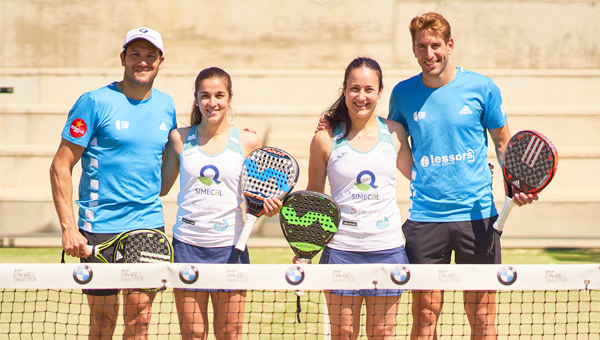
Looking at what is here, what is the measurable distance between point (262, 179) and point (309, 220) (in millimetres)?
362

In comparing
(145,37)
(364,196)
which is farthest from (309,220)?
(145,37)

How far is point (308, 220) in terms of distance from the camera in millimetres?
4039

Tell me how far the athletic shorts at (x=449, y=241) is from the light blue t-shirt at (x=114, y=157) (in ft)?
5.33

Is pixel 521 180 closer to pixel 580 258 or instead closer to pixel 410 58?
pixel 580 258

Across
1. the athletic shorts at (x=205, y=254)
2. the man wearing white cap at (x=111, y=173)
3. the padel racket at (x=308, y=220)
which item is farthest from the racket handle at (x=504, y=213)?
the man wearing white cap at (x=111, y=173)

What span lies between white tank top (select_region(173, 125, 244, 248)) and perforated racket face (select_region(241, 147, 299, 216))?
0.09m

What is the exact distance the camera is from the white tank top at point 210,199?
4098 millimetres

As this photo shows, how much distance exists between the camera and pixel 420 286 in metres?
3.88

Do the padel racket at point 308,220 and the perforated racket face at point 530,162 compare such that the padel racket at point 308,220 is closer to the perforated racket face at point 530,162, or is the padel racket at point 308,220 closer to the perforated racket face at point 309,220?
the perforated racket face at point 309,220

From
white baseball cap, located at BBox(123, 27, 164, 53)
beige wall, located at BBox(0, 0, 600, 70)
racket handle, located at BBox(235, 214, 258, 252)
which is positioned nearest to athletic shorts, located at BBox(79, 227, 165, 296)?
racket handle, located at BBox(235, 214, 258, 252)

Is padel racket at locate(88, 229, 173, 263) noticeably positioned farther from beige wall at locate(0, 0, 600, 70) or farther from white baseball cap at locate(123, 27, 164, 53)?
beige wall at locate(0, 0, 600, 70)

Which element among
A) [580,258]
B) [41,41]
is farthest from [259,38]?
[580,258]

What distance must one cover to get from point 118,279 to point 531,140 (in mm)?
2505

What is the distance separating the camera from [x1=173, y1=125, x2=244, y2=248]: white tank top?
4.10 meters
